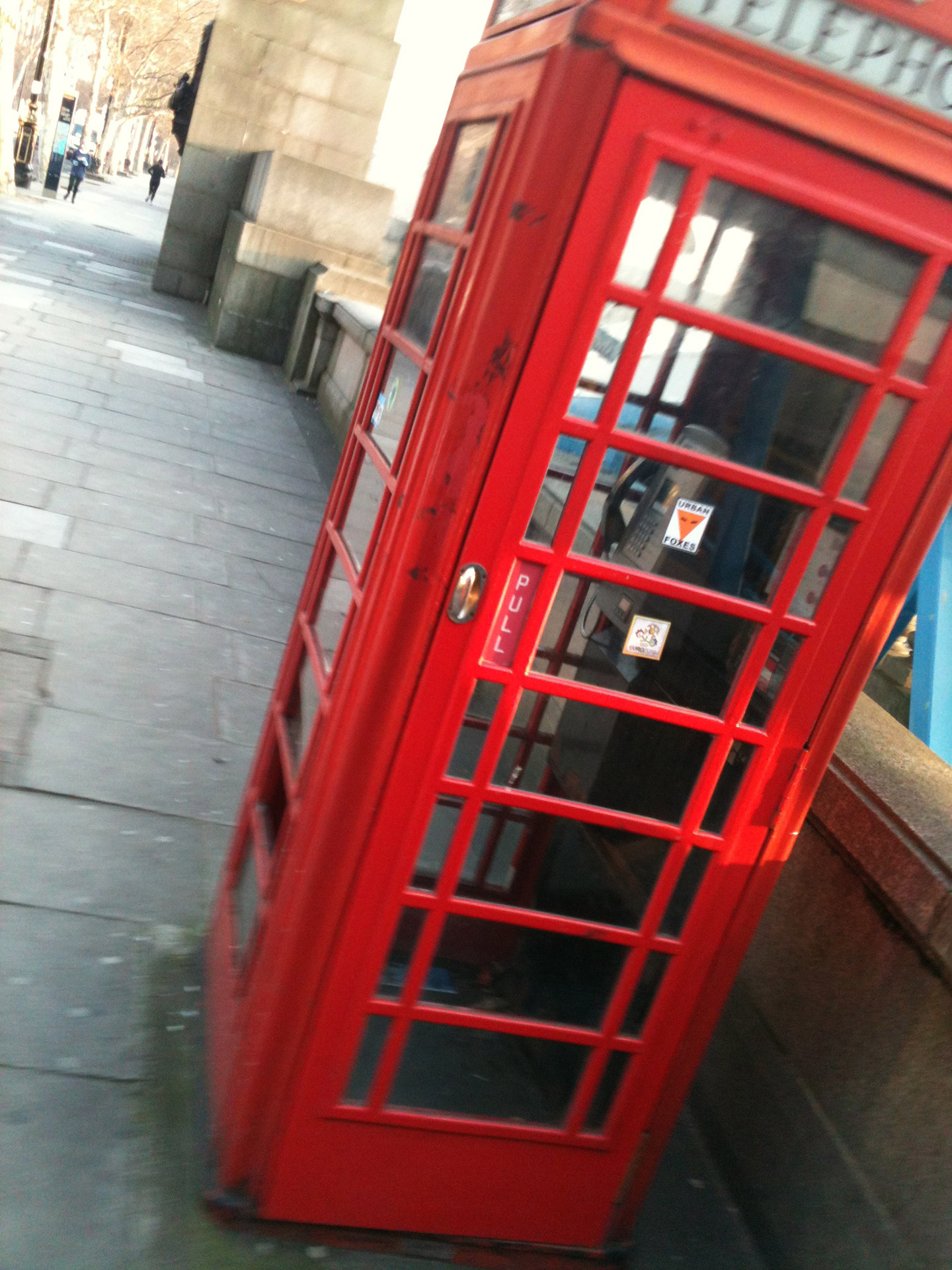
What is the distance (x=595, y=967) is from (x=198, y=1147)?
100 cm

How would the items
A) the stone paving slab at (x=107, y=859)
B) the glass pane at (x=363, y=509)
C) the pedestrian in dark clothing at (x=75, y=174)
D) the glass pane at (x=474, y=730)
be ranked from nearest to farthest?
the glass pane at (x=474, y=730), the glass pane at (x=363, y=509), the stone paving slab at (x=107, y=859), the pedestrian in dark clothing at (x=75, y=174)

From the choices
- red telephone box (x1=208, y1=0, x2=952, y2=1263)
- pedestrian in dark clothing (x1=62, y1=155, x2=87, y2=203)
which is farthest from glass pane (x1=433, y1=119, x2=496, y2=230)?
pedestrian in dark clothing (x1=62, y1=155, x2=87, y2=203)

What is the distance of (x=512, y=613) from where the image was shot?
2.15 meters

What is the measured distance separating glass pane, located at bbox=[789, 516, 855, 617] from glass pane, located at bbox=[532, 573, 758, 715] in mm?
111

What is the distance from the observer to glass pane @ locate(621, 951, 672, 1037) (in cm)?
248

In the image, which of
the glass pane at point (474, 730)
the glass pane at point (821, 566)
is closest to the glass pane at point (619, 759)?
the glass pane at point (474, 730)

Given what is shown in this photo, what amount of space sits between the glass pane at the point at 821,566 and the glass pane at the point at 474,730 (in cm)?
61

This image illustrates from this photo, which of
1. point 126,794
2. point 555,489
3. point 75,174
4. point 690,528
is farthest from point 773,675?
point 75,174

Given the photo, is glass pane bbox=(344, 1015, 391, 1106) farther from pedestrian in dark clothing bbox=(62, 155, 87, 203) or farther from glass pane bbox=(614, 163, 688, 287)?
pedestrian in dark clothing bbox=(62, 155, 87, 203)

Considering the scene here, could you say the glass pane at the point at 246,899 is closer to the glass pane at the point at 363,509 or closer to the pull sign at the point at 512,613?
the glass pane at the point at 363,509

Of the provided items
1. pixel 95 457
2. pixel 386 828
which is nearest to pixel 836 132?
pixel 386 828

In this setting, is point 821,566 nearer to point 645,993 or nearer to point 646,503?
point 646,503

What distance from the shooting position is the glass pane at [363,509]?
2465 mm

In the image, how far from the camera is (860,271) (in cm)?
202
